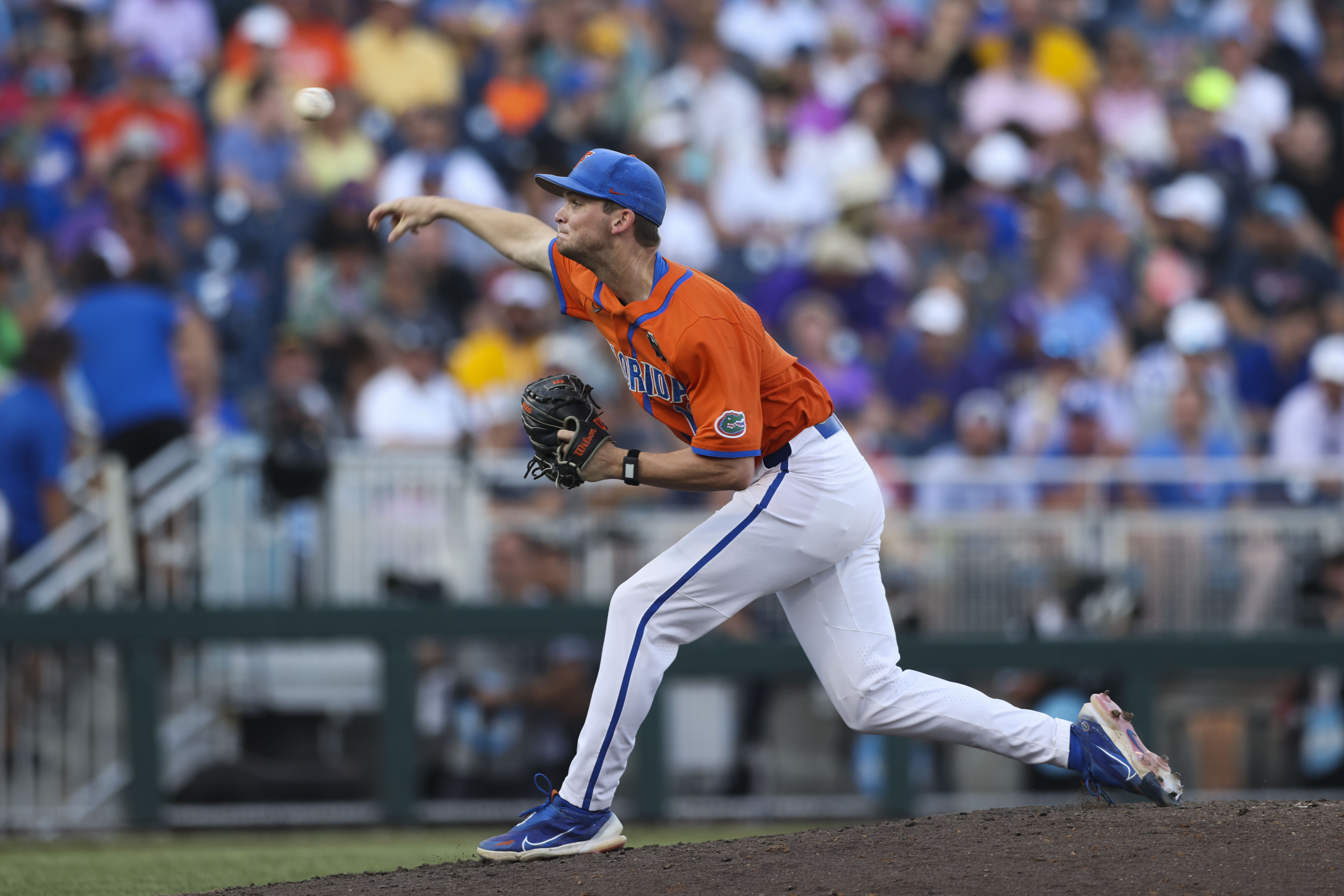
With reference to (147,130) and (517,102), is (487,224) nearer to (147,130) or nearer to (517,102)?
(147,130)

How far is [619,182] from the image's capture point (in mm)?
4812

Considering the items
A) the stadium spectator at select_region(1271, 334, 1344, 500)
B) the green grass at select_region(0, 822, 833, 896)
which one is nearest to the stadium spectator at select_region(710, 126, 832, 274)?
the stadium spectator at select_region(1271, 334, 1344, 500)

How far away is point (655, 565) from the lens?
5.02m

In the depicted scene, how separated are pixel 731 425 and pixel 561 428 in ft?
1.70

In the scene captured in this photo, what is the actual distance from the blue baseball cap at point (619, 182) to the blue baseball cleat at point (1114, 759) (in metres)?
2.11

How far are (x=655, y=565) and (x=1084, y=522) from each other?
4.35 metres

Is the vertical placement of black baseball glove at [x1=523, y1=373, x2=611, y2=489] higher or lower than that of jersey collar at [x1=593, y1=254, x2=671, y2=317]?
lower

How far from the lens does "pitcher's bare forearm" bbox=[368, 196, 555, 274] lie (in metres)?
5.38

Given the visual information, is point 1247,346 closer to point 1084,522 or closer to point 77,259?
point 1084,522

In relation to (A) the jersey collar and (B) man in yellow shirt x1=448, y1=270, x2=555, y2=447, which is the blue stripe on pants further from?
(B) man in yellow shirt x1=448, y1=270, x2=555, y2=447

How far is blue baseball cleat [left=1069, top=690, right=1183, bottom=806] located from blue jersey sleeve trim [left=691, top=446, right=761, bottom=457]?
1.48 meters

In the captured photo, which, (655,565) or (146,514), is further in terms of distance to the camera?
(146,514)

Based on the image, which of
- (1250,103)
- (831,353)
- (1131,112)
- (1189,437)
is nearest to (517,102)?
(831,353)

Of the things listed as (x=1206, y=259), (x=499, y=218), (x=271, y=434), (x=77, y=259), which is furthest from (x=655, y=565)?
(x=1206, y=259)
